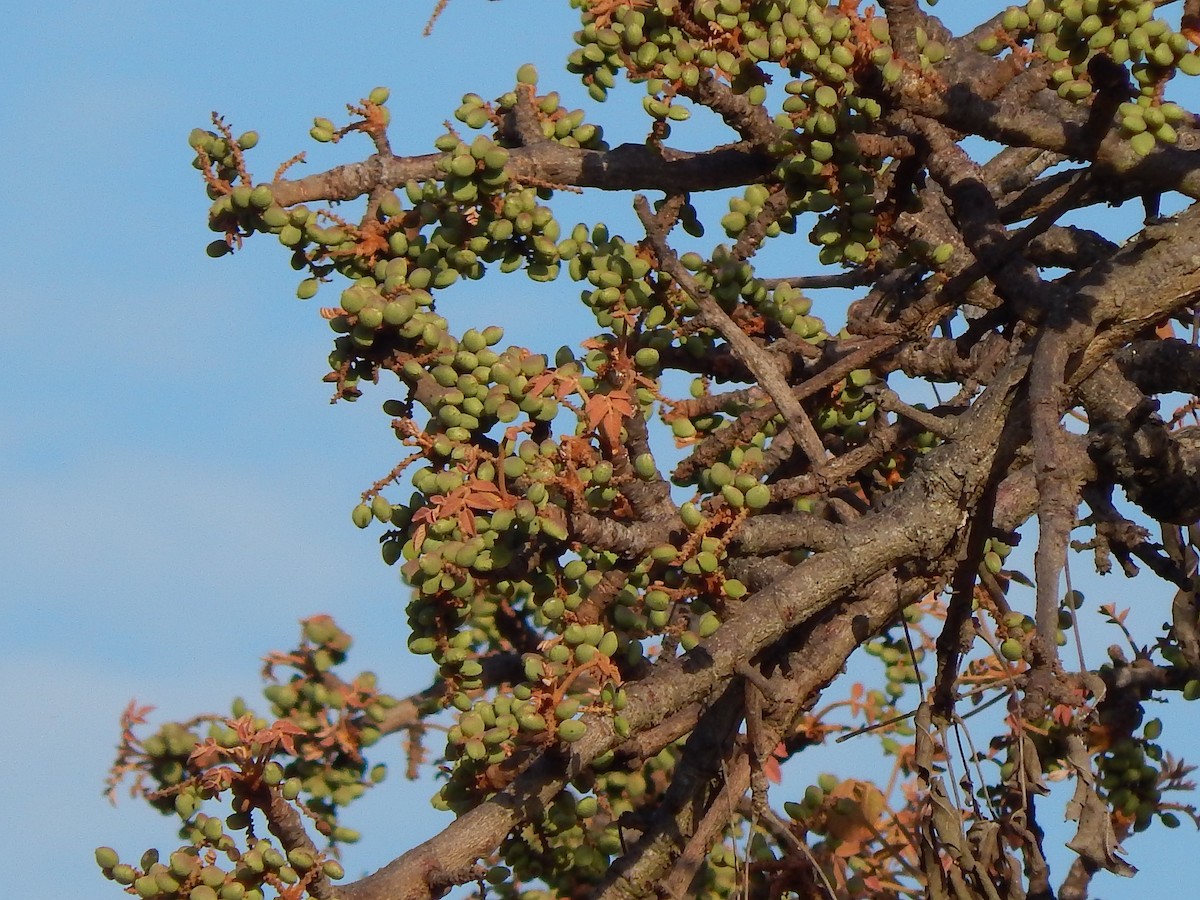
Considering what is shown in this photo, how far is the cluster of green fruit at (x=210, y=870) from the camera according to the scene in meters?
4.01

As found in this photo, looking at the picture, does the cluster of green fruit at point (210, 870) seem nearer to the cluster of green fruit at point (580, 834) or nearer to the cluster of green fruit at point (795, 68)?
the cluster of green fruit at point (580, 834)

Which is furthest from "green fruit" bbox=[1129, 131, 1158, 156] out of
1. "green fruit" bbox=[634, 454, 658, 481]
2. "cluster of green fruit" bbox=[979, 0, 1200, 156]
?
"green fruit" bbox=[634, 454, 658, 481]

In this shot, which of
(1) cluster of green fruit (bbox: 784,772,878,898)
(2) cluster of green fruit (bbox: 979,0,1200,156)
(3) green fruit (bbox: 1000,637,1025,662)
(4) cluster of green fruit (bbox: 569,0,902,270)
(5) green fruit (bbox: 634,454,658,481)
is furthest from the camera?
(1) cluster of green fruit (bbox: 784,772,878,898)

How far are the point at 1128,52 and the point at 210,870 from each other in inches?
118

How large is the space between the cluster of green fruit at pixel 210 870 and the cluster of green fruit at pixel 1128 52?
2.72 metres

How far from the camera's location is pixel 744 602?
4406 mm

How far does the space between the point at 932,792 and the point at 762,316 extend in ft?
5.09

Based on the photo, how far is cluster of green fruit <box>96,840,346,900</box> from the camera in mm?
4008

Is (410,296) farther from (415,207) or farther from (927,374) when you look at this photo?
(927,374)

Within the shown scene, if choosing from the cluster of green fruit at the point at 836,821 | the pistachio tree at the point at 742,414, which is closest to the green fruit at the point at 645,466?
the pistachio tree at the point at 742,414

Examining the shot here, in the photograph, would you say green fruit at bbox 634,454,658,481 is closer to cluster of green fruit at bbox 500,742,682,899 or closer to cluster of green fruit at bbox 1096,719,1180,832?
cluster of green fruit at bbox 500,742,682,899

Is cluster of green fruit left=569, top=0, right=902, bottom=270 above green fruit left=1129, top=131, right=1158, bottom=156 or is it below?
above

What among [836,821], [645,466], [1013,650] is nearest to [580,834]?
[836,821]

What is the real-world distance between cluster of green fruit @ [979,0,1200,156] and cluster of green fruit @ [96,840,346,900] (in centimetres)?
272
